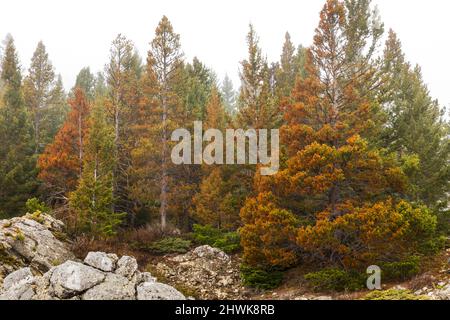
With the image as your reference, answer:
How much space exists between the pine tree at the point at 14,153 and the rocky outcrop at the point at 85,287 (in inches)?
612

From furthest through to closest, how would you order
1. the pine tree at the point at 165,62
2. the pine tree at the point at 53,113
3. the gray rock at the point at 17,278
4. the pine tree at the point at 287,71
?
the pine tree at the point at 53,113 < the pine tree at the point at 287,71 < the pine tree at the point at 165,62 < the gray rock at the point at 17,278

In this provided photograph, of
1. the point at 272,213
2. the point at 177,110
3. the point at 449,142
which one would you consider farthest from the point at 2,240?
the point at 449,142

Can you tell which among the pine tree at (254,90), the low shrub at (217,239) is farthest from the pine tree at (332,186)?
the pine tree at (254,90)

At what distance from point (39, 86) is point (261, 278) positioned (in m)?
30.7

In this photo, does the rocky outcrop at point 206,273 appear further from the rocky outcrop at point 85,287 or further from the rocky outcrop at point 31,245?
the rocky outcrop at point 85,287

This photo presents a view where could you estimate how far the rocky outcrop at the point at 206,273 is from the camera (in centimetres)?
1644

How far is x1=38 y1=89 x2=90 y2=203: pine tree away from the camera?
918 inches

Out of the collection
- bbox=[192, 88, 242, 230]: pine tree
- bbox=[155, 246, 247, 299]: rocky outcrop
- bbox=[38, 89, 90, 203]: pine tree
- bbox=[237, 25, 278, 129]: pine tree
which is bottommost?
bbox=[155, 246, 247, 299]: rocky outcrop

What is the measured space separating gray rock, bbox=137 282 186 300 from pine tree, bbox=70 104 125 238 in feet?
30.4

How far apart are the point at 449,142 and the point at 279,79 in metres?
15.5

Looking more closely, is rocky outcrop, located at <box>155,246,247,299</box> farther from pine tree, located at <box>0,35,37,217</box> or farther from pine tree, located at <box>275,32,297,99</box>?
pine tree, located at <box>275,32,297,99</box>

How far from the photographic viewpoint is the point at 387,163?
15.5m

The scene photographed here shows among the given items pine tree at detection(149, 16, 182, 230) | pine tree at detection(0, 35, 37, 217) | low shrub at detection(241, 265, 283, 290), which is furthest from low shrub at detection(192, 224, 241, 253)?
pine tree at detection(0, 35, 37, 217)
